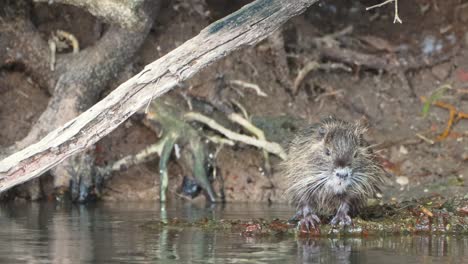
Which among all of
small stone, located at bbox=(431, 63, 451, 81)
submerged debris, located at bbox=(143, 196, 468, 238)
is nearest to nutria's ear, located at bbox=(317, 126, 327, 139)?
submerged debris, located at bbox=(143, 196, 468, 238)

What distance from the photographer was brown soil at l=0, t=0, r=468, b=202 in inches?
452

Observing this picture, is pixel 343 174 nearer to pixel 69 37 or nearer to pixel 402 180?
pixel 402 180

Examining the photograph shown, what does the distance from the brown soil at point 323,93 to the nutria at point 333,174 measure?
112 inches

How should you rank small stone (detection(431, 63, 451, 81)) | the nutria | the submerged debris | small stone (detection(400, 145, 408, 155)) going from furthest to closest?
small stone (detection(431, 63, 451, 81)) → small stone (detection(400, 145, 408, 155)) → the nutria → the submerged debris

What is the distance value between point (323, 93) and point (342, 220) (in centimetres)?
459

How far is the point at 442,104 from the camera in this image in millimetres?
12133

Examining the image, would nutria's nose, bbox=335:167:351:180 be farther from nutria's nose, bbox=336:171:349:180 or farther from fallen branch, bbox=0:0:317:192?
fallen branch, bbox=0:0:317:192

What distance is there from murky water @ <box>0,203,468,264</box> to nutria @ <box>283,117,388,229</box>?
0.46 metres

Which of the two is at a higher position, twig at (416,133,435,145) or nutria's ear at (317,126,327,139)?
twig at (416,133,435,145)

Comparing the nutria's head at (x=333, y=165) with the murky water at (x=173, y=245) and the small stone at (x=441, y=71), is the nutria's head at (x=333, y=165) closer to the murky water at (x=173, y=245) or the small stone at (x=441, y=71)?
the murky water at (x=173, y=245)

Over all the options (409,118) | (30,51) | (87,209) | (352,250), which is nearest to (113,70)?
(30,51)

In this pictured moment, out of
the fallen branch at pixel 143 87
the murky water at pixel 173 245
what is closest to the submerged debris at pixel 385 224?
the murky water at pixel 173 245

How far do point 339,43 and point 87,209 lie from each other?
3.88 meters

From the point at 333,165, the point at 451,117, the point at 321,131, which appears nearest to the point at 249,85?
the point at 451,117
